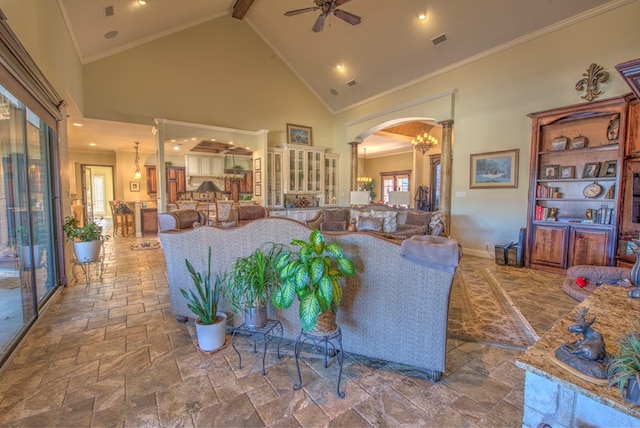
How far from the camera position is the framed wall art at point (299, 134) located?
862 cm

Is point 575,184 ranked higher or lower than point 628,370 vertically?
higher

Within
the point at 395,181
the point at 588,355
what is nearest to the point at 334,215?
the point at 588,355

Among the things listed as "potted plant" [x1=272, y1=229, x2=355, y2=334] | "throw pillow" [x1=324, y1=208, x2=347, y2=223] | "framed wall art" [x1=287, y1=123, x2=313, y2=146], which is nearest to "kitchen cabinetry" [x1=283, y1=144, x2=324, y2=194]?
"framed wall art" [x1=287, y1=123, x2=313, y2=146]

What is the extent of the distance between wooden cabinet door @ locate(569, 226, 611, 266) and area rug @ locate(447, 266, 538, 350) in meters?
1.39

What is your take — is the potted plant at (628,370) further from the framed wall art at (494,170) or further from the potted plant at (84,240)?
the potted plant at (84,240)

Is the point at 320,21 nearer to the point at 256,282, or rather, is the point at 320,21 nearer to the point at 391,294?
the point at 256,282

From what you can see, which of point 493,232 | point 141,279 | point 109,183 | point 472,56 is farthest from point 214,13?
point 109,183

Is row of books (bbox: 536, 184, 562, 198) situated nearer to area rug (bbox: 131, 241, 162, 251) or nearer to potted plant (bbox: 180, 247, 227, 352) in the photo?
potted plant (bbox: 180, 247, 227, 352)

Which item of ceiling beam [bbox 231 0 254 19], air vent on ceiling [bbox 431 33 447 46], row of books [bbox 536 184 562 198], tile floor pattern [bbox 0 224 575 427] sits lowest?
tile floor pattern [bbox 0 224 575 427]

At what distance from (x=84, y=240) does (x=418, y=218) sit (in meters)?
5.18

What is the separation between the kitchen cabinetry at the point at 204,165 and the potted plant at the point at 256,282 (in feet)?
31.0

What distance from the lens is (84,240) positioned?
4082 mm

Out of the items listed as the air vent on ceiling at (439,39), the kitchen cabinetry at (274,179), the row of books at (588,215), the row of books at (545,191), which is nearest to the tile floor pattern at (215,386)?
the row of books at (588,215)

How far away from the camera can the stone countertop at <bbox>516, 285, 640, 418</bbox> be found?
1064 millimetres
